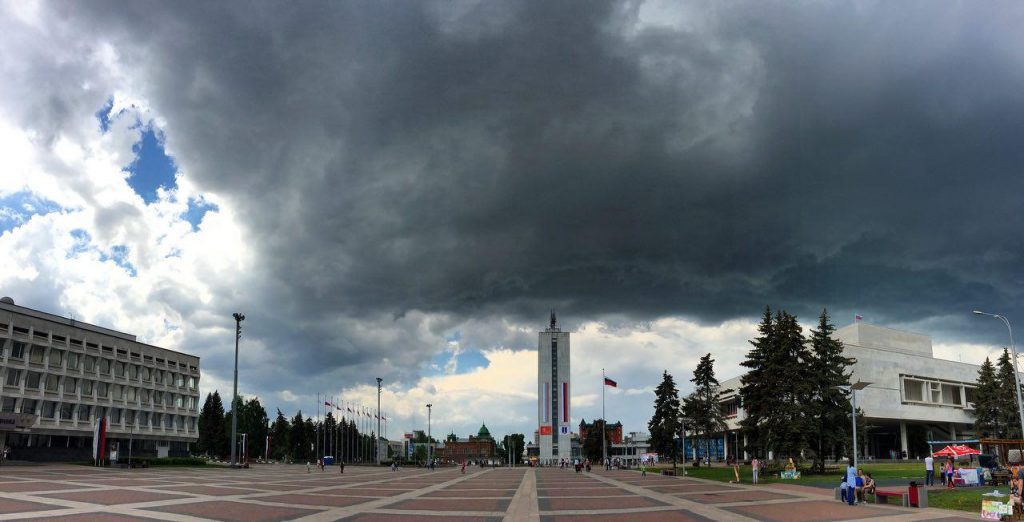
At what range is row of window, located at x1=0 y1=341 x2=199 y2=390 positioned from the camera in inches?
2776

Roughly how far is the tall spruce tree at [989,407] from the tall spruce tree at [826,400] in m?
31.3

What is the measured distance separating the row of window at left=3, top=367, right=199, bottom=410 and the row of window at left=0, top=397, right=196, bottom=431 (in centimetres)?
138

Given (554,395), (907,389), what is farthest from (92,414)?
(907,389)

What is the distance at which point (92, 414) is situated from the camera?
257ft

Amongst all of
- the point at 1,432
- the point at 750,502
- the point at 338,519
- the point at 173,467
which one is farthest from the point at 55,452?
the point at 750,502

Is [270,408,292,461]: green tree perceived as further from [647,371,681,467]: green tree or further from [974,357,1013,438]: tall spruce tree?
[974,357,1013,438]: tall spruce tree

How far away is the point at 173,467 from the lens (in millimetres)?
67562

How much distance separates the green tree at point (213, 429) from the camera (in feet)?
392

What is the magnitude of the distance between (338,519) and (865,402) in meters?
82.3

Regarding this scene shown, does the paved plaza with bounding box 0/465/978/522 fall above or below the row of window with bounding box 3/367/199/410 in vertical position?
below

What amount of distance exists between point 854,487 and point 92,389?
82.4 m

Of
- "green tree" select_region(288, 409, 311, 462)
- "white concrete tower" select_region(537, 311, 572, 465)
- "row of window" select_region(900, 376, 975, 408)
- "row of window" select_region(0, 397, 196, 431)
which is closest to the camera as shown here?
"row of window" select_region(0, 397, 196, 431)

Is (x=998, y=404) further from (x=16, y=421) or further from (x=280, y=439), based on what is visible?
(x=280, y=439)

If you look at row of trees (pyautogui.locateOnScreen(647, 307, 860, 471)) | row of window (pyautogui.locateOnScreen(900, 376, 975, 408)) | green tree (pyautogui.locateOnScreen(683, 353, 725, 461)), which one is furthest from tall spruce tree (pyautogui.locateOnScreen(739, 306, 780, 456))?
row of window (pyautogui.locateOnScreen(900, 376, 975, 408))
